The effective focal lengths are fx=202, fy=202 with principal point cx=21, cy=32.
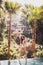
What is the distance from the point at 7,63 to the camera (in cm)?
612

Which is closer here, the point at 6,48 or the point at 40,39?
the point at 6,48

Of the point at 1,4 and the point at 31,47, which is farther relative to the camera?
the point at 31,47

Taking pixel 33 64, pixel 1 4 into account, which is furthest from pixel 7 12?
pixel 33 64

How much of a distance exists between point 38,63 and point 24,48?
2.16 feet

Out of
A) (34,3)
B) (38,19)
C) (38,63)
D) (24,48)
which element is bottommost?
(38,63)

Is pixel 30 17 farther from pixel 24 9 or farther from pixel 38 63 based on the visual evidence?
pixel 38 63

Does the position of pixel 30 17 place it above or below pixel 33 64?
above

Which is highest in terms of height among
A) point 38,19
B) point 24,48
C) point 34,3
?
point 34,3

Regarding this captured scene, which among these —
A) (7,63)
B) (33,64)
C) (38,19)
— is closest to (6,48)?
(7,63)

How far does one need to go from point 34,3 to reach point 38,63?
6.24 feet

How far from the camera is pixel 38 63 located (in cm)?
639

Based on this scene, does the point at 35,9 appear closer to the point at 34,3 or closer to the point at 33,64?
the point at 34,3

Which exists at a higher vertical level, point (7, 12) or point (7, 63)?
point (7, 12)

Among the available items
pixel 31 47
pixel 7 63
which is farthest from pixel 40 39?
pixel 7 63
